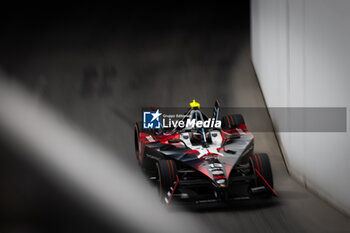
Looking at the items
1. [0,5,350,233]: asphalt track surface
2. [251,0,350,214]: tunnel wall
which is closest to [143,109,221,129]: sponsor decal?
[0,5,350,233]: asphalt track surface

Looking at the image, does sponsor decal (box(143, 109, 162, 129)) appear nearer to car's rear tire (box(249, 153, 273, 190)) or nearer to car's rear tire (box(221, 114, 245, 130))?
car's rear tire (box(221, 114, 245, 130))

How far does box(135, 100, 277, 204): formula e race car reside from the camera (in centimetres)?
645

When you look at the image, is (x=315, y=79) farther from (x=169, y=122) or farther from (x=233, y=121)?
(x=169, y=122)

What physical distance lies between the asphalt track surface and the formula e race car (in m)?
1.02

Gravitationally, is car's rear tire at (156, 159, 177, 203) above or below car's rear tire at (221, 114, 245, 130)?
below

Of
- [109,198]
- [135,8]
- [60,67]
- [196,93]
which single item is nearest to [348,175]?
[109,198]

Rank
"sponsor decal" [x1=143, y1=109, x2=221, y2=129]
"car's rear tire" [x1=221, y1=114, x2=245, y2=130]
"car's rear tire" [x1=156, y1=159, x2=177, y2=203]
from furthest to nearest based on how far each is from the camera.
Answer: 1. "car's rear tire" [x1=221, y1=114, x2=245, y2=130]
2. "sponsor decal" [x1=143, y1=109, x2=221, y2=129]
3. "car's rear tire" [x1=156, y1=159, x2=177, y2=203]

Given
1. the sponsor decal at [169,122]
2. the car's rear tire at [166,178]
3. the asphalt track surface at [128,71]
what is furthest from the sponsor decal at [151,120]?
the car's rear tire at [166,178]

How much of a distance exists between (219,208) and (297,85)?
8.92ft

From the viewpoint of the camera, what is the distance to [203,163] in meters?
6.66

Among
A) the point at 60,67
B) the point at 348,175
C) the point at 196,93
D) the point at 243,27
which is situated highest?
the point at 243,27

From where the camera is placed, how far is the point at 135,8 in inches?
675

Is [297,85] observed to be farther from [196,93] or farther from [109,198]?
[196,93]

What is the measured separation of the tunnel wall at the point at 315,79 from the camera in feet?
19.0
